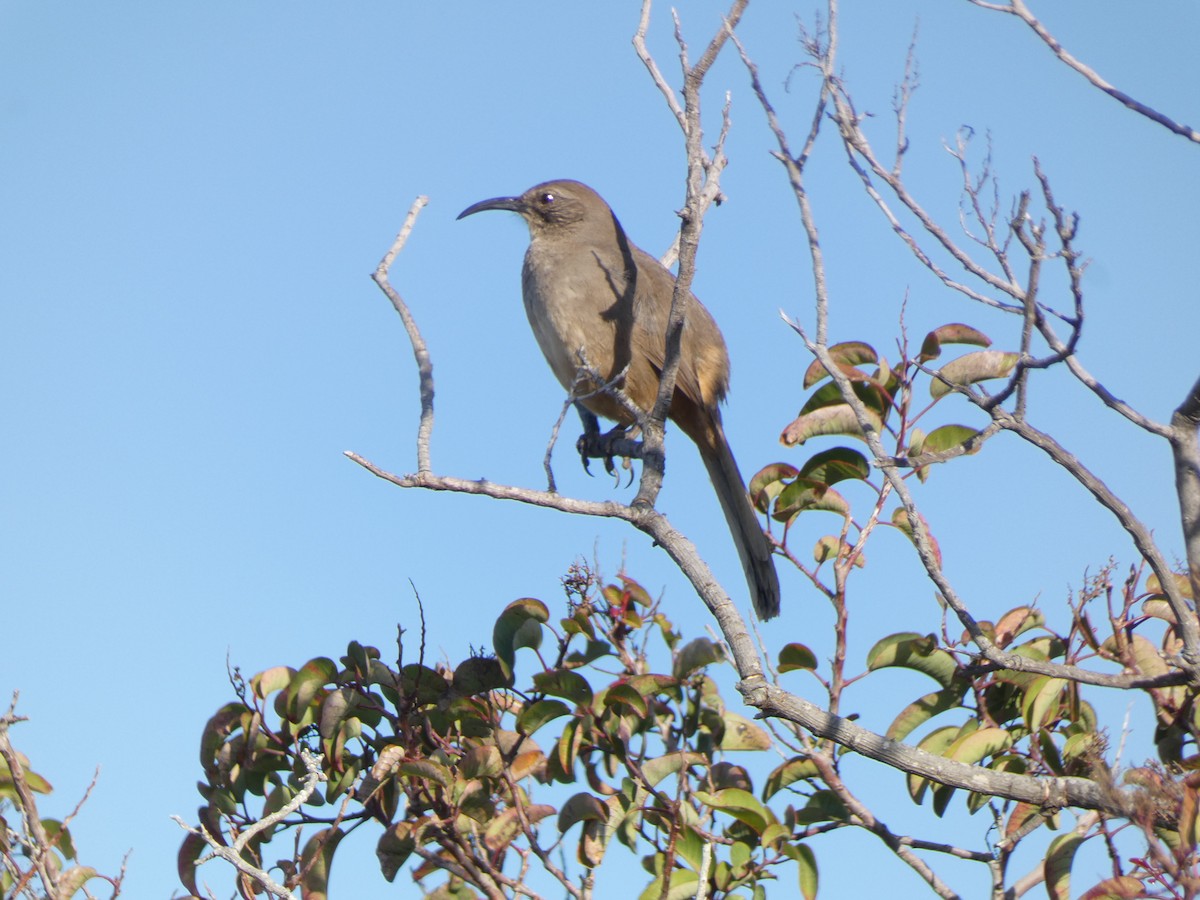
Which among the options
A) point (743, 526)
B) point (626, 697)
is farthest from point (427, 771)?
point (743, 526)

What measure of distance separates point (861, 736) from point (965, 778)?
266 millimetres

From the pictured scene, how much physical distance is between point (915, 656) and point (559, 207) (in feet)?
12.4

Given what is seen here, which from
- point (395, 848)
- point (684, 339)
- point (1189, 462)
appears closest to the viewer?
point (1189, 462)

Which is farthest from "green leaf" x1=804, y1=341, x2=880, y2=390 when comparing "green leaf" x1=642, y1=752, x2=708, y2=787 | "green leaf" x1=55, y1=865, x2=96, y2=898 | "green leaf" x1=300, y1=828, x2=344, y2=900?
"green leaf" x1=55, y1=865, x2=96, y2=898

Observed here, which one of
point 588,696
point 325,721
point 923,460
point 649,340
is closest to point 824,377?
point 923,460

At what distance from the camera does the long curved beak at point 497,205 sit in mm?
6797

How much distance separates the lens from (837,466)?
380 centimetres

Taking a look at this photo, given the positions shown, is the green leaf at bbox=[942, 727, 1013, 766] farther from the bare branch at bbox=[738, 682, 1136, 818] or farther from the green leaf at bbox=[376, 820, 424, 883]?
the green leaf at bbox=[376, 820, 424, 883]

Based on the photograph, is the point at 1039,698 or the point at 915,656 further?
the point at 915,656

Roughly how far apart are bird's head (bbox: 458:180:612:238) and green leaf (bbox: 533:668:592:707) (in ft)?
10.9

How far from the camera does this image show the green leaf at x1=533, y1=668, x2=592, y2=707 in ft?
12.1

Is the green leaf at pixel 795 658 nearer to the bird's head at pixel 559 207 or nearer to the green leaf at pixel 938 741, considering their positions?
the green leaf at pixel 938 741

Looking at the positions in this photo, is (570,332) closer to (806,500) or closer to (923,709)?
(806,500)

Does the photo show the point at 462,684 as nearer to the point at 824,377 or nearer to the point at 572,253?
the point at 824,377
